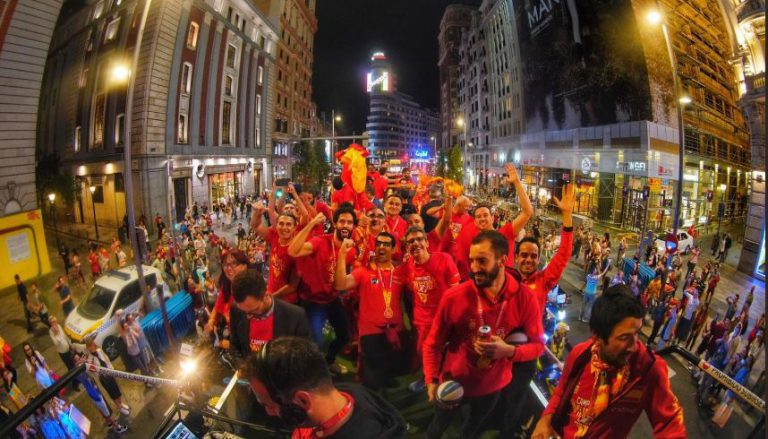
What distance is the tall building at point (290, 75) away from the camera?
4247cm

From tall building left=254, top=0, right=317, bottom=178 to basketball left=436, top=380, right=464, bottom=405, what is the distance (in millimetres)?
39976

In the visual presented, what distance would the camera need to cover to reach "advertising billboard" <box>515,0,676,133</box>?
2411cm

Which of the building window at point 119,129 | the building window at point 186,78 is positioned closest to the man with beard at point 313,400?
the building window at point 119,129

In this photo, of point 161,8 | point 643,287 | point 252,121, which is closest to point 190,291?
point 643,287

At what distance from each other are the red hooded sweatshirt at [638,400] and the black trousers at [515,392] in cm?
98

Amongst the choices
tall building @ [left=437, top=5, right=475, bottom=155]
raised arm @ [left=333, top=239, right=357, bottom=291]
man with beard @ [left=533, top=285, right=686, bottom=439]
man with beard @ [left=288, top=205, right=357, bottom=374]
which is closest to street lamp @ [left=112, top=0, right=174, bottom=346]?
man with beard @ [left=288, top=205, right=357, bottom=374]

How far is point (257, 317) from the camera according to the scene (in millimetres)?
3238

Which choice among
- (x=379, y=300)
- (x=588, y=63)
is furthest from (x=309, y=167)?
(x=379, y=300)

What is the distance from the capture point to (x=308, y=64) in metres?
55.7

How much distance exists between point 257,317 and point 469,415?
229 centimetres

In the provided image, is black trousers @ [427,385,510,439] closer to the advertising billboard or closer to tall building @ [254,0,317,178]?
the advertising billboard

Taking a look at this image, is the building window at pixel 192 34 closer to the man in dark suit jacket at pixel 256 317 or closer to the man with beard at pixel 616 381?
the man in dark suit jacket at pixel 256 317

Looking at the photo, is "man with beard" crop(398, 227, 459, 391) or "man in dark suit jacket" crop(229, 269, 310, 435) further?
"man with beard" crop(398, 227, 459, 391)

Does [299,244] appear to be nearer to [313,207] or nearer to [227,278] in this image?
[227,278]
